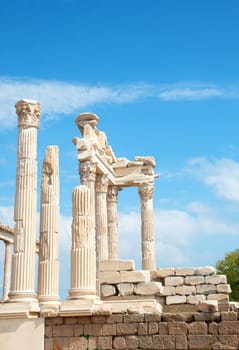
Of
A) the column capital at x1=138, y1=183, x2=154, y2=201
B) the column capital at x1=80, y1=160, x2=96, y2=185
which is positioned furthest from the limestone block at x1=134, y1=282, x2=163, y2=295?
the column capital at x1=138, y1=183, x2=154, y2=201

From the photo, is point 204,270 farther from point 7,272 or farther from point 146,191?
point 7,272

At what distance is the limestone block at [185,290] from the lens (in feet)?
79.2

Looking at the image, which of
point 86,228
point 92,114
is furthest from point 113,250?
point 86,228

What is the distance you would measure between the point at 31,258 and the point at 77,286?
2.13m

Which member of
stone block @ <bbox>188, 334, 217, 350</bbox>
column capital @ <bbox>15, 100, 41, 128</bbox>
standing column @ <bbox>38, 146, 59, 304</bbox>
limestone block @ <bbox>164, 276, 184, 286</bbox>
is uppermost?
column capital @ <bbox>15, 100, 41, 128</bbox>

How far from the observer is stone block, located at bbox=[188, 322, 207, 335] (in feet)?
55.6

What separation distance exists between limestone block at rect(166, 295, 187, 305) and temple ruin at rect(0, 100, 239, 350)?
0.04 m

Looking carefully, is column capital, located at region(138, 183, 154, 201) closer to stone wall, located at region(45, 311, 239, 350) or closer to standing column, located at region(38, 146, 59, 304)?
standing column, located at region(38, 146, 59, 304)

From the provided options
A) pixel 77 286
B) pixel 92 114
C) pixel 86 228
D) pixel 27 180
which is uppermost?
pixel 92 114

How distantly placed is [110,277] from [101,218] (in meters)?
13.4

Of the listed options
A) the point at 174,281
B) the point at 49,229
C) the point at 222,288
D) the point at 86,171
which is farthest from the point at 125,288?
the point at 86,171

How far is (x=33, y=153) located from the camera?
72.1ft

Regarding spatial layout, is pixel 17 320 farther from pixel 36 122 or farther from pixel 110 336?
pixel 36 122

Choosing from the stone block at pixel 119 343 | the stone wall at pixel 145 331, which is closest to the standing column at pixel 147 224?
the stone wall at pixel 145 331
